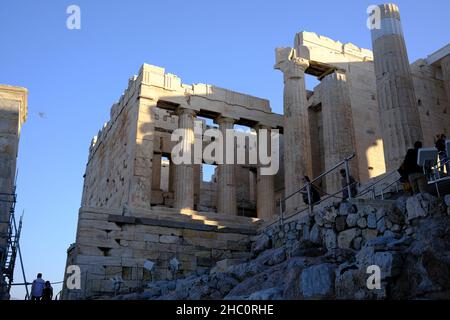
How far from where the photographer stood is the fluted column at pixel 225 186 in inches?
949

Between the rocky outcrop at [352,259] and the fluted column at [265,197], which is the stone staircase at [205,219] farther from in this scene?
the rocky outcrop at [352,259]

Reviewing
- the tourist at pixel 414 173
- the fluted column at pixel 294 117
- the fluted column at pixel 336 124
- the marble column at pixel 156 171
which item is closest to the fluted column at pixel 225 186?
the fluted column at pixel 294 117

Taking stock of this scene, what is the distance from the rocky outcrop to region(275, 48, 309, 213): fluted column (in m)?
7.89

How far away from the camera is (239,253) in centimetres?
1884

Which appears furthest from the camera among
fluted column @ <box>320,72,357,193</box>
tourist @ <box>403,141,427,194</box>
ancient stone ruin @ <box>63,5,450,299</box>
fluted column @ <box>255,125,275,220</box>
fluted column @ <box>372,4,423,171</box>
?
fluted column @ <box>255,125,275,220</box>

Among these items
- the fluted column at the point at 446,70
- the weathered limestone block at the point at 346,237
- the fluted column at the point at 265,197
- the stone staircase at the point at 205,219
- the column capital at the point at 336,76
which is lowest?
the weathered limestone block at the point at 346,237

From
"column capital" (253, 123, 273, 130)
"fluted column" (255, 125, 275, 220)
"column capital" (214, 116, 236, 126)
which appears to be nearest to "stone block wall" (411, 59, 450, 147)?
"column capital" (253, 123, 273, 130)

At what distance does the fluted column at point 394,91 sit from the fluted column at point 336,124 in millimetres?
4065

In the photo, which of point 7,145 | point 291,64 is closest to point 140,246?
point 7,145

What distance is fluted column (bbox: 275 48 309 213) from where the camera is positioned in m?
21.8

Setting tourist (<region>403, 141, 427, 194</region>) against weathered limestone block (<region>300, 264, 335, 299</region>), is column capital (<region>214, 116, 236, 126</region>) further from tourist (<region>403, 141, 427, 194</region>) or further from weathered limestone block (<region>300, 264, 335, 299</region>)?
weathered limestone block (<region>300, 264, 335, 299</region>)

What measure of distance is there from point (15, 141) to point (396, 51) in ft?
43.0

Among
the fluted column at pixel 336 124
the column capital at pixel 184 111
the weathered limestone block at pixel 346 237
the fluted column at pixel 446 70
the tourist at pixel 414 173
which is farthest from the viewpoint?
the column capital at pixel 184 111
